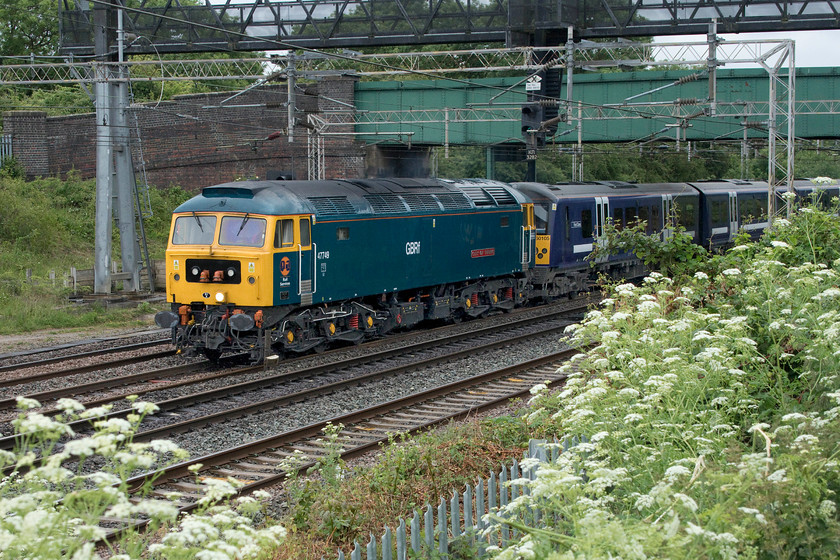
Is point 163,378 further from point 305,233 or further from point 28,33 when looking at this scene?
point 28,33

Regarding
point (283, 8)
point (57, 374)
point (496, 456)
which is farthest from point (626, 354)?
point (283, 8)

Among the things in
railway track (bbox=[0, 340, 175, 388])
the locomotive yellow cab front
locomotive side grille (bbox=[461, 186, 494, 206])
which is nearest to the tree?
locomotive side grille (bbox=[461, 186, 494, 206])

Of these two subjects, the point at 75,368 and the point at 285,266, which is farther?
the point at 285,266

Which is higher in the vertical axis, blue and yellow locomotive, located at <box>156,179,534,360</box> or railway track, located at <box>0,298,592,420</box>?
blue and yellow locomotive, located at <box>156,179,534,360</box>

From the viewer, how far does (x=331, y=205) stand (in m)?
17.4

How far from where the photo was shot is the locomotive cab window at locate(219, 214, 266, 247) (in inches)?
631

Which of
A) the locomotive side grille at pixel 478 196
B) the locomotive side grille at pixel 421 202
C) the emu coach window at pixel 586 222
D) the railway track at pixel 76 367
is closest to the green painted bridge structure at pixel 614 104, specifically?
the emu coach window at pixel 586 222

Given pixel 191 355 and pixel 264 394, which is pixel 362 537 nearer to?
pixel 264 394

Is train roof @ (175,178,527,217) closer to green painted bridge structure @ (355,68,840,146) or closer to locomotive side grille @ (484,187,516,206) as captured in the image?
locomotive side grille @ (484,187,516,206)

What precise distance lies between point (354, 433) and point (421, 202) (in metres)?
8.82

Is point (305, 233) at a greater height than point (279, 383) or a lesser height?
greater

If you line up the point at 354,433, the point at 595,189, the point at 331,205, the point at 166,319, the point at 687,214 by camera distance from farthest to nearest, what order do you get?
the point at 687,214 < the point at 595,189 < the point at 331,205 < the point at 166,319 < the point at 354,433

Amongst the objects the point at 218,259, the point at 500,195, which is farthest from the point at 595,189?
the point at 218,259

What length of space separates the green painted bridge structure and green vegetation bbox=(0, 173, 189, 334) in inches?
423
